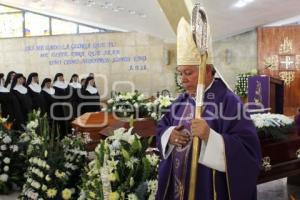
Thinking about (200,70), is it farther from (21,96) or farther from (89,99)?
(89,99)

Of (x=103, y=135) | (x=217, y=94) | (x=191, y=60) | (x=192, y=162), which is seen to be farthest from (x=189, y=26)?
(x=103, y=135)

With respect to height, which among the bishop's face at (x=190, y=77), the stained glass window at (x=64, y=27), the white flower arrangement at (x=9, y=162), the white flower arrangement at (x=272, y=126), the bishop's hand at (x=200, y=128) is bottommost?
the white flower arrangement at (x=9, y=162)

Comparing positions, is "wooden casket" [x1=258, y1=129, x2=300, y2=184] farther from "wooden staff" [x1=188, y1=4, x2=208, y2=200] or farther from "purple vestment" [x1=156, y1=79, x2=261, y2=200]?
"wooden staff" [x1=188, y1=4, x2=208, y2=200]

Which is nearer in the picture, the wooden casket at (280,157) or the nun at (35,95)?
the wooden casket at (280,157)

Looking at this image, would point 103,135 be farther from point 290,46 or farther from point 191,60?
point 290,46

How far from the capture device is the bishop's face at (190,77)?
191cm

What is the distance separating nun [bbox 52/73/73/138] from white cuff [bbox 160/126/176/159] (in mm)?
6120

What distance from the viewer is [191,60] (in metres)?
1.94

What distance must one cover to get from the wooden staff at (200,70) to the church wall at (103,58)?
9961mm

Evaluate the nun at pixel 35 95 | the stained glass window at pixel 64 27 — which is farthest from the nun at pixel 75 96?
the stained glass window at pixel 64 27

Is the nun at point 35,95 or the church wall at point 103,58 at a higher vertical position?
the church wall at point 103,58

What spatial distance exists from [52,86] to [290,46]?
6.41 m

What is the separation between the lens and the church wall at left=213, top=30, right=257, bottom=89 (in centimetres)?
1150

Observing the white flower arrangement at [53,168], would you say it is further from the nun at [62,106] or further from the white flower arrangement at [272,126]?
the nun at [62,106]
